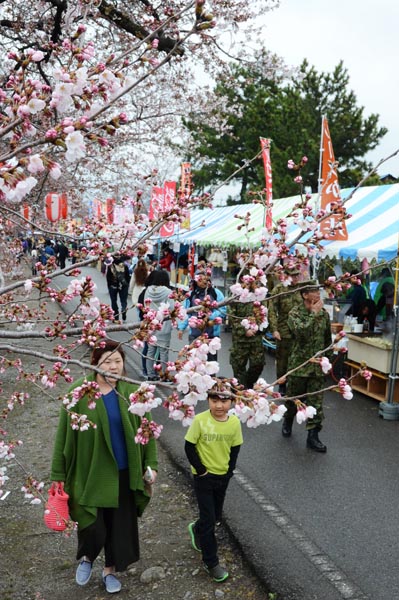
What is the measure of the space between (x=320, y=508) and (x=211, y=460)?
62.5 inches

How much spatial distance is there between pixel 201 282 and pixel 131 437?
53.8 inches

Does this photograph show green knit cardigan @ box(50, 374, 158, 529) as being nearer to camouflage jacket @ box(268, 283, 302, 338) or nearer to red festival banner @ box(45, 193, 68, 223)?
camouflage jacket @ box(268, 283, 302, 338)

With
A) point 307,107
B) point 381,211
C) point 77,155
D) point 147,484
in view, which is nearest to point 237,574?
point 147,484

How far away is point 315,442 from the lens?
623 centimetres

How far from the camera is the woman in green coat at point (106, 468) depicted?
11.3 ft

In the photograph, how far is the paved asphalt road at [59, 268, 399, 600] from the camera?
3771 mm

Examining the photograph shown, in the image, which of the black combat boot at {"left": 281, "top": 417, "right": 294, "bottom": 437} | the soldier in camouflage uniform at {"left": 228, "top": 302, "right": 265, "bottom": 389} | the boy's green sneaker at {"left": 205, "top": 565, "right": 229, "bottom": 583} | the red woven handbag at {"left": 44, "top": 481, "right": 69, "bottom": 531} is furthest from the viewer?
the soldier in camouflage uniform at {"left": 228, "top": 302, "right": 265, "bottom": 389}

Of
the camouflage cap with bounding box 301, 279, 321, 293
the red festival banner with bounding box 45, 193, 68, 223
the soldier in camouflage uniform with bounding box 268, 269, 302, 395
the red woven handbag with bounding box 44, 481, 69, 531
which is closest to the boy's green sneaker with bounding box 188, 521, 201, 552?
the red woven handbag with bounding box 44, 481, 69, 531

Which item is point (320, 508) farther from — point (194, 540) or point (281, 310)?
point (281, 310)

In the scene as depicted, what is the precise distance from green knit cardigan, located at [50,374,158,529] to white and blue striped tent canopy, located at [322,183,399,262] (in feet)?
17.7

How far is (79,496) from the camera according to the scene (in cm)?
350

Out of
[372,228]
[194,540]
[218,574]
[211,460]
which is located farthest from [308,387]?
[372,228]

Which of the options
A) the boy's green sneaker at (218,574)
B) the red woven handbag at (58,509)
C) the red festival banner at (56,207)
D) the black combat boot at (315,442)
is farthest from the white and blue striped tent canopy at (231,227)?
the red woven handbag at (58,509)

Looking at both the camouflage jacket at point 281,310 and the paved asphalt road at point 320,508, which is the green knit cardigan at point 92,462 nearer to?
the paved asphalt road at point 320,508
